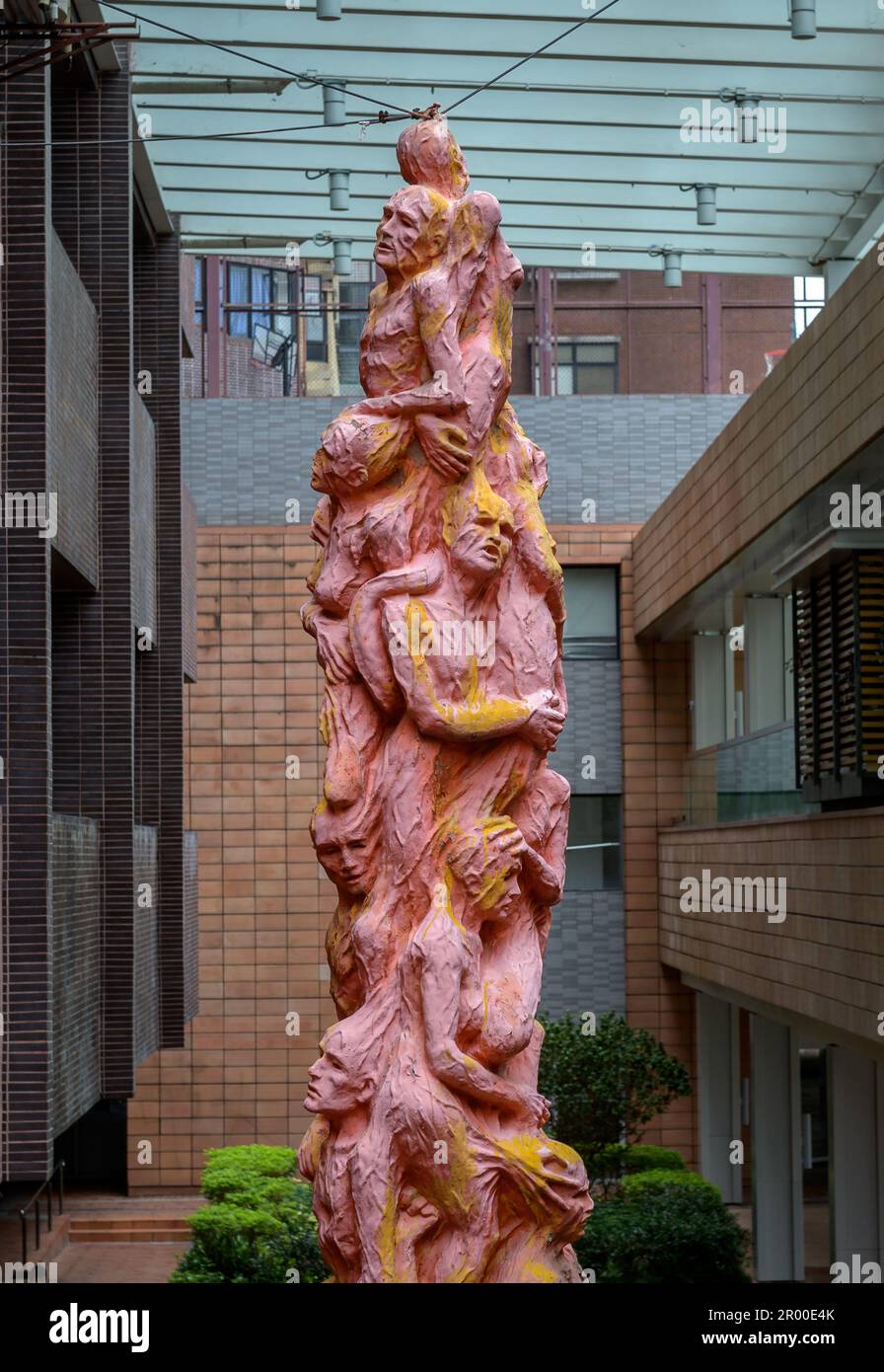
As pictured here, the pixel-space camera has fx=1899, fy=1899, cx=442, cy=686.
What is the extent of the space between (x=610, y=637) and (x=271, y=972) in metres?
4.54

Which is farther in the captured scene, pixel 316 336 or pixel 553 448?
pixel 316 336

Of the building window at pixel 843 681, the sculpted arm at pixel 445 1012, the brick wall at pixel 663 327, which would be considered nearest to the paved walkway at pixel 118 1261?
the building window at pixel 843 681

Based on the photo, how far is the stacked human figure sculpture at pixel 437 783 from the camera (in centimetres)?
677

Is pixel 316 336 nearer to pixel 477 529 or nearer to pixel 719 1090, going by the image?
pixel 719 1090

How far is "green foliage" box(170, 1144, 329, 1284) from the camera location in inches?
461

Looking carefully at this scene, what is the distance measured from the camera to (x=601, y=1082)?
1496 cm

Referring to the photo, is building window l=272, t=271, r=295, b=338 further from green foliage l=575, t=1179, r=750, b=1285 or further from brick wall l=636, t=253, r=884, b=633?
green foliage l=575, t=1179, r=750, b=1285

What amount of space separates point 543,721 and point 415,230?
1.97 m

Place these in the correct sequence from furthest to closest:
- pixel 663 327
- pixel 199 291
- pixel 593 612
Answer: pixel 663 327, pixel 199 291, pixel 593 612

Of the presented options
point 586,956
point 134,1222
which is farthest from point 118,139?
point 134,1222

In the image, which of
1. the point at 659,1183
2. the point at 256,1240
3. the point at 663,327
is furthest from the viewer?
the point at 663,327

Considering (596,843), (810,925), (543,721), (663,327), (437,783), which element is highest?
(663,327)

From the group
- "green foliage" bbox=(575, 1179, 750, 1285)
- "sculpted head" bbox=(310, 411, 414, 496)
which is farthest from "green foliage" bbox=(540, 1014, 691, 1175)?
"sculpted head" bbox=(310, 411, 414, 496)
